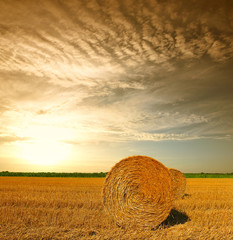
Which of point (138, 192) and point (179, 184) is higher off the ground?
point (179, 184)

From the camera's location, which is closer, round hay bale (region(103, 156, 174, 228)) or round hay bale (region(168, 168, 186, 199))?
round hay bale (region(103, 156, 174, 228))

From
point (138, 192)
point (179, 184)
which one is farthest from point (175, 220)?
point (179, 184)

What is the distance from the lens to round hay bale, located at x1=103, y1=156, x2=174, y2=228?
23.0ft

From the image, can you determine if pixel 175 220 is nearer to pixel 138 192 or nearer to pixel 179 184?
pixel 138 192

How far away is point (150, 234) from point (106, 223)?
1.27 m

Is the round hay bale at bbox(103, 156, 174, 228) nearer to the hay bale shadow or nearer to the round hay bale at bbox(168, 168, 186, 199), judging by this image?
the hay bale shadow

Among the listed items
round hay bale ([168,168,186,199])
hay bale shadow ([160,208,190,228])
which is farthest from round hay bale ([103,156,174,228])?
round hay bale ([168,168,186,199])

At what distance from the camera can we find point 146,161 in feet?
24.2

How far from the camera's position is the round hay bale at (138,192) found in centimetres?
702

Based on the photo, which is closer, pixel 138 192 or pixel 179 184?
pixel 138 192

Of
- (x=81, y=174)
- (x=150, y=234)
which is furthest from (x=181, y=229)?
(x=81, y=174)

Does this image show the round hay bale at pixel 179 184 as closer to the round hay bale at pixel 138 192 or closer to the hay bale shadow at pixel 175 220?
the hay bale shadow at pixel 175 220

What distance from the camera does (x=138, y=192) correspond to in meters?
7.31

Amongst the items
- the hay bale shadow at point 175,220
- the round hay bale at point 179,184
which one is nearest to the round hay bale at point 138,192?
the hay bale shadow at point 175,220
